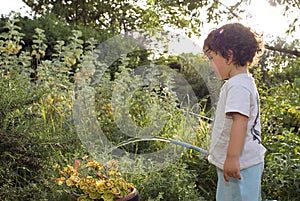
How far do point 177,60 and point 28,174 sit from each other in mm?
3282

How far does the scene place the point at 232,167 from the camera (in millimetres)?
2260

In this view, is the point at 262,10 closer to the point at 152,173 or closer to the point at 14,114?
the point at 152,173

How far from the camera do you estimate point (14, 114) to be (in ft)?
10.1

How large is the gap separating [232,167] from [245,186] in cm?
17

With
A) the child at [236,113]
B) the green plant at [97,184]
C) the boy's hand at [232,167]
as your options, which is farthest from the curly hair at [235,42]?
the green plant at [97,184]

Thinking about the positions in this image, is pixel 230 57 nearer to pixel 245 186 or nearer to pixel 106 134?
pixel 245 186

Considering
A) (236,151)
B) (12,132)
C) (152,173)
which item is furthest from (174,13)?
(236,151)

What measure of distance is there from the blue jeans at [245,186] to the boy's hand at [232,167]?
95 millimetres

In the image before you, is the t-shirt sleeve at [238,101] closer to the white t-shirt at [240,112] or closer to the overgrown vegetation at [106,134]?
the white t-shirt at [240,112]

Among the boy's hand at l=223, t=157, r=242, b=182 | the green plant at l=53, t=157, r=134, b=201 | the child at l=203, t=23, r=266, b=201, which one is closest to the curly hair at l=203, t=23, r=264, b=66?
the child at l=203, t=23, r=266, b=201

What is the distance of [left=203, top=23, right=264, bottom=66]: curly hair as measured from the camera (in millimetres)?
2385

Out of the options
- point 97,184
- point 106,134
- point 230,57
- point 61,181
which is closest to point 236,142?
point 230,57

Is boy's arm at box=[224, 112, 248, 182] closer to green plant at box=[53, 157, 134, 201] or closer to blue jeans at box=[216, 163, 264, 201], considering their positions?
blue jeans at box=[216, 163, 264, 201]

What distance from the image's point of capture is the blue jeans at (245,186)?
2369 millimetres
